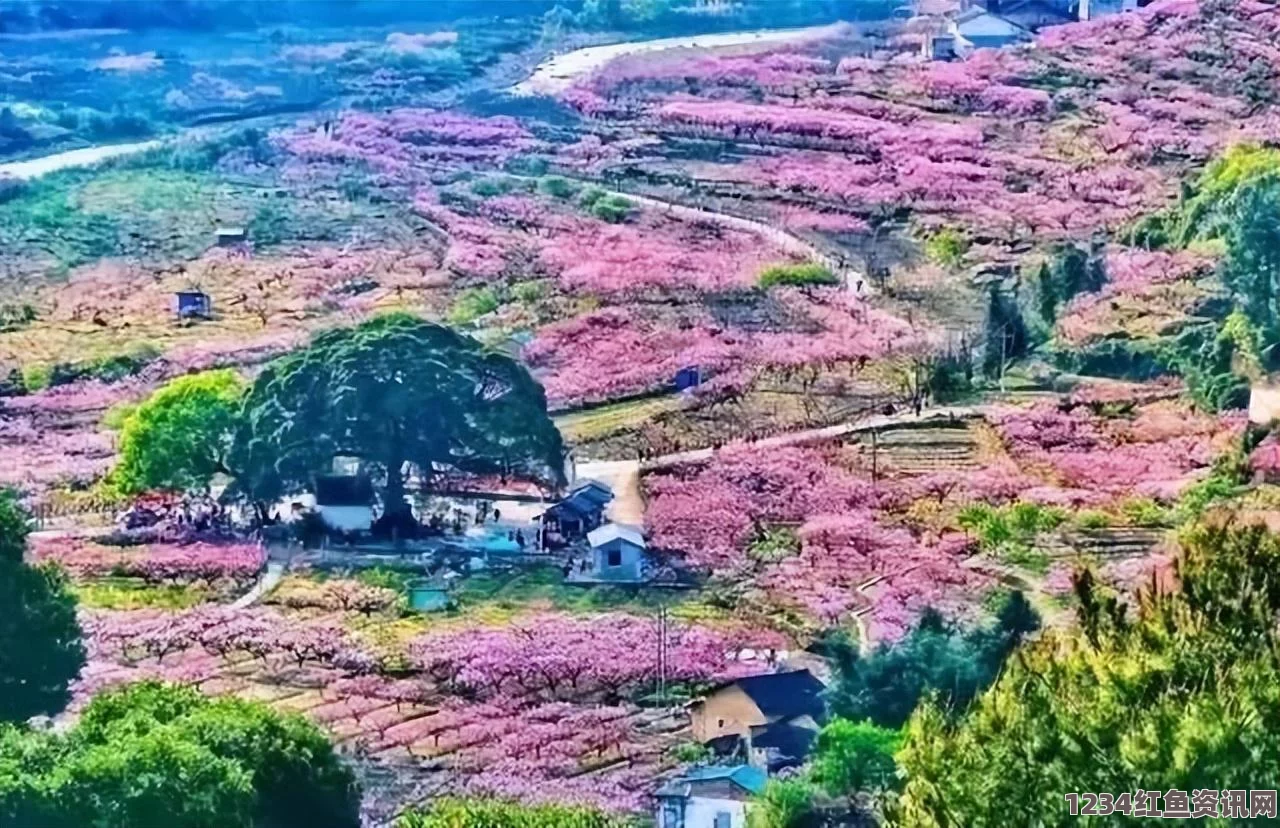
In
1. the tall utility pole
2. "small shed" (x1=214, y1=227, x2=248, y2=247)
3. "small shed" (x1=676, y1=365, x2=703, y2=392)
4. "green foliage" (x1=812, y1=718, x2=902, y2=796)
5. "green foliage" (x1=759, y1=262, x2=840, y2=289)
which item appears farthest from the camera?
"small shed" (x1=214, y1=227, x2=248, y2=247)

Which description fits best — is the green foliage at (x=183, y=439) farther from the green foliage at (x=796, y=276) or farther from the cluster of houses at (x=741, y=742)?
the green foliage at (x=796, y=276)

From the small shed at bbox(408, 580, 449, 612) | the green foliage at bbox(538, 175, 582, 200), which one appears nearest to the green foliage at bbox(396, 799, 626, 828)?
the small shed at bbox(408, 580, 449, 612)

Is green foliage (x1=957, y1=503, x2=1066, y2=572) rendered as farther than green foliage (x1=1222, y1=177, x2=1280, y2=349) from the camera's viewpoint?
No

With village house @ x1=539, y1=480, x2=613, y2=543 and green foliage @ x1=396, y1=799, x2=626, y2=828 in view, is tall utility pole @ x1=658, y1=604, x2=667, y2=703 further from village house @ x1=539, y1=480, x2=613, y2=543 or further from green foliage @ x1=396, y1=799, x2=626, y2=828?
green foliage @ x1=396, y1=799, x2=626, y2=828

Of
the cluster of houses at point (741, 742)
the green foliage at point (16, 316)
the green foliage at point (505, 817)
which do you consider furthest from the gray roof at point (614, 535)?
the green foliage at point (16, 316)

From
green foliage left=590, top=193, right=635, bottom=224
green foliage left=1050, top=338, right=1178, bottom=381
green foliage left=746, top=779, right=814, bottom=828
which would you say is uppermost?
green foliage left=590, top=193, right=635, bottom=224

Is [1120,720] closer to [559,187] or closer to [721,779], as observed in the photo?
[721,779]
